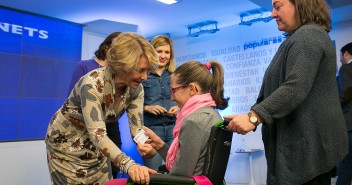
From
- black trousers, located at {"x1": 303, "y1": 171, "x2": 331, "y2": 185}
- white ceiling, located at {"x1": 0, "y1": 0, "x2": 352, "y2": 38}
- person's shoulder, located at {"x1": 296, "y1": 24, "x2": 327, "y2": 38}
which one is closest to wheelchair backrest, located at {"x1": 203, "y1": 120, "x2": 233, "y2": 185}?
black trousers, located at {"x1": 303, "y1": 171, "x2": 331, "y2": 185}

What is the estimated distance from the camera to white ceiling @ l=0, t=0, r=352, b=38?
15.9 feet

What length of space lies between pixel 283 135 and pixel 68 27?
481 cm

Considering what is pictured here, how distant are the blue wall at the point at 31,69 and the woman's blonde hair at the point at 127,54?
3.72 metres

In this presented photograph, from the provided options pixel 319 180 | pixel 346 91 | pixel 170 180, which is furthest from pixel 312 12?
pixel 346 91

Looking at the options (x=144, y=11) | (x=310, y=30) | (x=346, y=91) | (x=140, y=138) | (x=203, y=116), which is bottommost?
(x=140, y=138)

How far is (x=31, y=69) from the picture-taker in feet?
16.6

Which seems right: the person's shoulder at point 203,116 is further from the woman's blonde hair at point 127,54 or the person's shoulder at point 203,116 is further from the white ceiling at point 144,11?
the white ceiling at point 144,11

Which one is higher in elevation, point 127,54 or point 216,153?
point 127,54

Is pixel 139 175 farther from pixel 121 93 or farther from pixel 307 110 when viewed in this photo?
pixel 307 110

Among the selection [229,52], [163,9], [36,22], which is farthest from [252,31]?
[36,22]

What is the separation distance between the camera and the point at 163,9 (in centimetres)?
513

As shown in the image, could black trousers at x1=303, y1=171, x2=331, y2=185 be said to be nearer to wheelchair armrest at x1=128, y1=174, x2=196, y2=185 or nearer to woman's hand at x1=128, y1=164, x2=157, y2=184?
wheelchair armrest at x1=128, y1=174, x2=196, y2=185

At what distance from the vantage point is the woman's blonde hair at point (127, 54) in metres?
1.49

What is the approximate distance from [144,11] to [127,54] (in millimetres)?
3867
